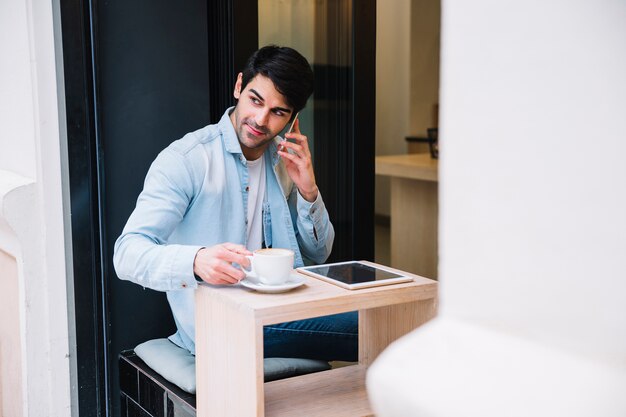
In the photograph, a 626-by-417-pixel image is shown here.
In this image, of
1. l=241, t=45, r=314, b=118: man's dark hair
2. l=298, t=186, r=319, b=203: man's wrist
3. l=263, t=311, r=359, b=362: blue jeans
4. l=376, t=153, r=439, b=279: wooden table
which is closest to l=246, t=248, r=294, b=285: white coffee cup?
l=263, t=311, r=359, b=362: blue jeans

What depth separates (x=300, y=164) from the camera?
7.54ft

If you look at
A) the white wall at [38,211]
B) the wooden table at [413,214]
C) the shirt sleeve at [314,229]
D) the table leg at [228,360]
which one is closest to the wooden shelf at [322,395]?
the table leg at [228,360]

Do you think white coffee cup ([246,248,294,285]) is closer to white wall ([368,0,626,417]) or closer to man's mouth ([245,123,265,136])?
man's mouth ([245,123,265,136])

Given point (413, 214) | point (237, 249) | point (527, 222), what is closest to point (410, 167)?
point (413, 214)

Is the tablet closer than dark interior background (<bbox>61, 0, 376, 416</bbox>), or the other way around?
the tablet

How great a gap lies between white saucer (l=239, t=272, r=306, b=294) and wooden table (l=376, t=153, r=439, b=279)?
301cm

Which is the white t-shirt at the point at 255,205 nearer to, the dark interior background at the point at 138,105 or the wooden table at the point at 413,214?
the dark interior background at the point at 138,105

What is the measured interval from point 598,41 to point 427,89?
5.86 m

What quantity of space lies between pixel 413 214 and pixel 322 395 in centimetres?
316

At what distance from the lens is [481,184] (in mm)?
580

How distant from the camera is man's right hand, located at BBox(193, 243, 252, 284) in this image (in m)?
1.72

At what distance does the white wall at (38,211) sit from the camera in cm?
266

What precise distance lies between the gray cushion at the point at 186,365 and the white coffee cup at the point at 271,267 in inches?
21.2

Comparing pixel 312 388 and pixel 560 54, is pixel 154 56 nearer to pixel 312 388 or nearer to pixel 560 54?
pixel 312 388
